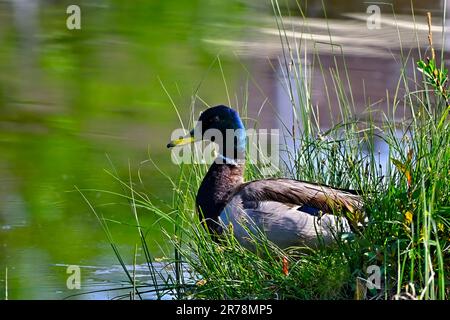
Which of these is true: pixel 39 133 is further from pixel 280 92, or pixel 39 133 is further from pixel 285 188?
pixel 285 188

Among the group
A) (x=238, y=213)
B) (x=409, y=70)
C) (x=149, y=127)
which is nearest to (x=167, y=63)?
(x=149, y=127)

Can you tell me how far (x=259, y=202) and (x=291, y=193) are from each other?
0.16 metres

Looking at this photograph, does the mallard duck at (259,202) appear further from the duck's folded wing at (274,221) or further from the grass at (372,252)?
the grass at (372,252)

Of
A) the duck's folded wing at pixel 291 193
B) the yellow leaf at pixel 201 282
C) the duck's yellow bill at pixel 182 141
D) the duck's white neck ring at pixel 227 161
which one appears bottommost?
the yellow leaf at pixel 201 282

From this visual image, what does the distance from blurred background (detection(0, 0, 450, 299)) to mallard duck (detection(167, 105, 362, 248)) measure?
29 centimetres

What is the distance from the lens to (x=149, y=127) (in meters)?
7.76

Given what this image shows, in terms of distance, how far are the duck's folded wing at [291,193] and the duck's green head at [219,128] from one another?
0.35 meters

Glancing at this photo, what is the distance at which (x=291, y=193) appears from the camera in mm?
5148

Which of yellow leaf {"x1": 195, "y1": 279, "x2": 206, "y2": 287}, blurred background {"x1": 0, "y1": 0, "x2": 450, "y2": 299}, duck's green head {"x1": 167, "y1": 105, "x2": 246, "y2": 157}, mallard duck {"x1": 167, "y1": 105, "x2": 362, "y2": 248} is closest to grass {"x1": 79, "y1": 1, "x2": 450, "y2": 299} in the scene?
yellow leaf {"x1": 195, "y1": 279, "x2": 206, "y2": 287}

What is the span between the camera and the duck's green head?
223 inches

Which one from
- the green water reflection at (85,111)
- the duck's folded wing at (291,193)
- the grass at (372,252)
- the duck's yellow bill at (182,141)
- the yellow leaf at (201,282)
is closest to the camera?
the grass at (372,252)

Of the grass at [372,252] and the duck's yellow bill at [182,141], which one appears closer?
the grass at [372,252]

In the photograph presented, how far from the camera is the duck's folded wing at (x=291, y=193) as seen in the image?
4.88m

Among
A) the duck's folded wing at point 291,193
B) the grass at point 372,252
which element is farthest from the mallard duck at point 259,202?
the grass at point 372,252
